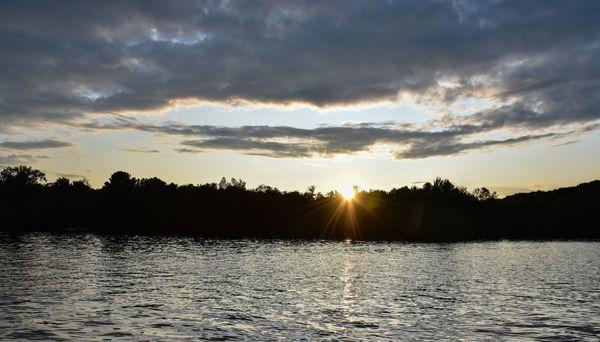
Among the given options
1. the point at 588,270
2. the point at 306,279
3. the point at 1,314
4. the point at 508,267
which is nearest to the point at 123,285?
the point at 1,314

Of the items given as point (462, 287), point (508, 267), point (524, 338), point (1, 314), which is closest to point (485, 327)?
point (524, 338)

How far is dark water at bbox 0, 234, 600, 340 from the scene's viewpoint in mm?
34000

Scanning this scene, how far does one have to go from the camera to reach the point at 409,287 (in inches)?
2303

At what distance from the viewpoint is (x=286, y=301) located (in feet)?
153

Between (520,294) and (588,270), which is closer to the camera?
(520,294)

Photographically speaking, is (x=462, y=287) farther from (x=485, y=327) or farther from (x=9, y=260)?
(x=9, y=260)

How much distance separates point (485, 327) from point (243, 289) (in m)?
26.6

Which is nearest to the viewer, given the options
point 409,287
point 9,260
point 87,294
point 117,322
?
point 117,322

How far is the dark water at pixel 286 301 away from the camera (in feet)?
112

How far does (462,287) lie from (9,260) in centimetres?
6808

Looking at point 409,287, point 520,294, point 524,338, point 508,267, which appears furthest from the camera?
point 508,267

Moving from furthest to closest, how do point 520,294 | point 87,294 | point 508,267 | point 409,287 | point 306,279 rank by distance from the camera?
point 508,267 < point 306,279 < point 409,287 < point 520,294 < point 87,294

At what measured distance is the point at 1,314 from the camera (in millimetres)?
36562

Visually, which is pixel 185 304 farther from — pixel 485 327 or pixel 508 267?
pixel 508 267
